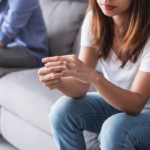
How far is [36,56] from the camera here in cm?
176

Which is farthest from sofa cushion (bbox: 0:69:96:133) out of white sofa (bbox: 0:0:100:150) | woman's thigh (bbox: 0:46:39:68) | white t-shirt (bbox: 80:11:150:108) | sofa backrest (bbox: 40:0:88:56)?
sofa backrest (bbox: 40:0:88:56)

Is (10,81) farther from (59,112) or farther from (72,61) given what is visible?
(72,61)

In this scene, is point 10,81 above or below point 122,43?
below

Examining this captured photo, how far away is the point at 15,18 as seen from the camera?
1679mm

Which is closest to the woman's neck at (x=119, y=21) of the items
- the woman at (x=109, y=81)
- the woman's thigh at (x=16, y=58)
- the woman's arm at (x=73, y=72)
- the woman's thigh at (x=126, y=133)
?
the woman at (x=109, y=81)

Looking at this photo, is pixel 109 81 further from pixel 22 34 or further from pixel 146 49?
pixel 22 34

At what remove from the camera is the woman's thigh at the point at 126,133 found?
0.75 meters

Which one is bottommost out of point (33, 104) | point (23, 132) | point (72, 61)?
point (23, 132)

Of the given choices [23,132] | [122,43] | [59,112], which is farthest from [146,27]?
[23,132]

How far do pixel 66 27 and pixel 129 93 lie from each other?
3.50ft

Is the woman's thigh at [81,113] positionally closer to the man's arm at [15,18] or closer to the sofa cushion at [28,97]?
the sofa cushion at [28,97]

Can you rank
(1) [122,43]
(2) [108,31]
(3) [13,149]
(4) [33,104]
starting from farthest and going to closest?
(3) [13,149], (4) [33,104], (2) [108,31], (1) [122,43]

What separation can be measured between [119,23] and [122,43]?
0.10 m

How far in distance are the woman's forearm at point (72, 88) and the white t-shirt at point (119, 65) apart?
0.13m
